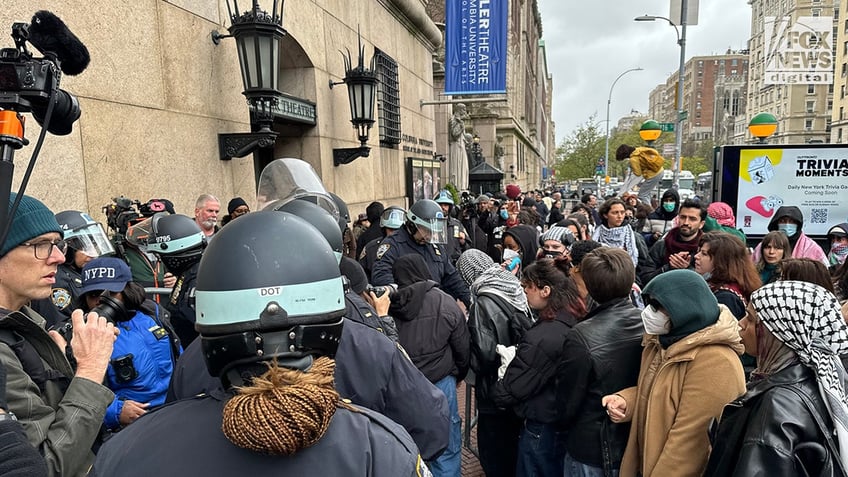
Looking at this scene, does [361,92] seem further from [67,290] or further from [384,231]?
[67,290]

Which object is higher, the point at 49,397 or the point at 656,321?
the point at 656,321

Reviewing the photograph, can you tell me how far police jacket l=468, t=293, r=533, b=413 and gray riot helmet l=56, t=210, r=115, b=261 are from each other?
2551mm

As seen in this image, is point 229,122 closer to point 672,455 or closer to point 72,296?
point 72,296

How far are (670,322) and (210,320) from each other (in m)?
1.95

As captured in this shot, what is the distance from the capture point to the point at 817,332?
6.16ft

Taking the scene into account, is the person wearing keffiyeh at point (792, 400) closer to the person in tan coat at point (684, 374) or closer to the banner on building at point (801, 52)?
the person in tan coat at point (684, 374)

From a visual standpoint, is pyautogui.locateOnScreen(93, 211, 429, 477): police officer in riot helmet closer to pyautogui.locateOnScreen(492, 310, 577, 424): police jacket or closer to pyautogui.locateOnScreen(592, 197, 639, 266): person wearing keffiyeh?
pyautogui.locateOnScreen(492, 310, 577, 424): police jacket

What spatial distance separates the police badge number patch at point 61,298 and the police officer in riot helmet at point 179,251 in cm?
53

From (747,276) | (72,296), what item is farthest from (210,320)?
(747,276)

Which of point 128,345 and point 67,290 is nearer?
point 128,345

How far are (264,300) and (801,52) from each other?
17.0 metres

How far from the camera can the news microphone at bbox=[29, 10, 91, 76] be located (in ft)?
5.73

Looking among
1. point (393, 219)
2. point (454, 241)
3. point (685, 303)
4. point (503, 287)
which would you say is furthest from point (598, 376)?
point (454, 241)

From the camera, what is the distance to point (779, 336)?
198 centimetres
